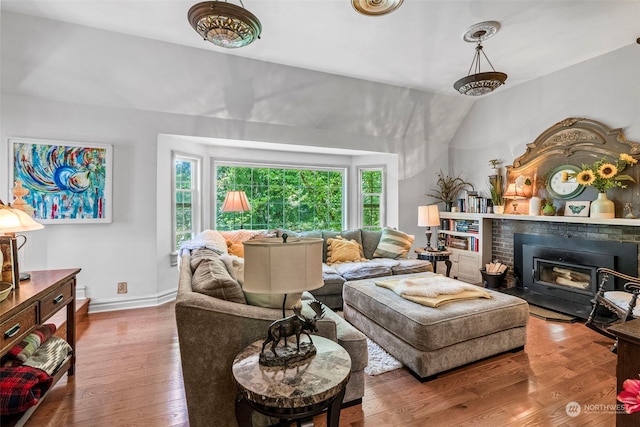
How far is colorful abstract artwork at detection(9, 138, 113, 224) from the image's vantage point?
324 cm

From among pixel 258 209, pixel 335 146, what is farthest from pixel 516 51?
pixel 258 209

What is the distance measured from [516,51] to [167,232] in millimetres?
4795

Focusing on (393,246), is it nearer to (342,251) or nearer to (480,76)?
(342,251)

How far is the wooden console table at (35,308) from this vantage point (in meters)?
1.53

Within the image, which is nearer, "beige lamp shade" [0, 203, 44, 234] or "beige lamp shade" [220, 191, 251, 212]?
"beige lamp shade" [0, 203, 44, 234]

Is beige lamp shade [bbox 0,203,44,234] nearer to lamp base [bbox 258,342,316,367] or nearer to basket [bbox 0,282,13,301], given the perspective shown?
basket [bbox 0,282,13,301]

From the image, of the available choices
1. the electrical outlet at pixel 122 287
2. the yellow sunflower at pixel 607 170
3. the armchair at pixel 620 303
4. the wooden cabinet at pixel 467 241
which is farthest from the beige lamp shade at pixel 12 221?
the yellow sunflower at pixel 607 170

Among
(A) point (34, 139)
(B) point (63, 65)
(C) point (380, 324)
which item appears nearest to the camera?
(C) point (380, 324)

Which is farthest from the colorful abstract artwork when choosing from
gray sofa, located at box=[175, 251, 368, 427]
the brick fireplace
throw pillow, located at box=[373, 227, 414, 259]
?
the brick fireplace

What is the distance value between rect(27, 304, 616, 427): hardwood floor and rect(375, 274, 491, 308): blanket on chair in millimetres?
537

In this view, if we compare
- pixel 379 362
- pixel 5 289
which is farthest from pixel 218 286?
pixel 379 362

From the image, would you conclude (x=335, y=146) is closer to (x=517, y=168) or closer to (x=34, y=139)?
(x=517, y=168)

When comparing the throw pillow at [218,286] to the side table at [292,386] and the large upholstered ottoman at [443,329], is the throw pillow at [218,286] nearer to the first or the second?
the side table at [292,386]

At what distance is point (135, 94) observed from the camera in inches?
136
